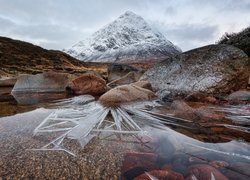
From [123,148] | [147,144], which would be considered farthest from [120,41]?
[123,148]

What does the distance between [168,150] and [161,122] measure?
945mm

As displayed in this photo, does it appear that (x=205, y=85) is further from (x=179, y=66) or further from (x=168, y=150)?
(x=168, y=150)

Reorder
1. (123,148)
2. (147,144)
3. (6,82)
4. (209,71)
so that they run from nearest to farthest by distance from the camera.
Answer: (123,148), (147,144), (209,71), (6,82)

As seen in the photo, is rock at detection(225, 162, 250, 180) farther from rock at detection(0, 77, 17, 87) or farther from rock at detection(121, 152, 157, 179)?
rock at detection(0, 77, 17, 87)

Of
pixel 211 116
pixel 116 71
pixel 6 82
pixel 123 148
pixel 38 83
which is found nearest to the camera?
pixel 123 148

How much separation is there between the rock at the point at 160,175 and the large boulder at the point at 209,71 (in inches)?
168

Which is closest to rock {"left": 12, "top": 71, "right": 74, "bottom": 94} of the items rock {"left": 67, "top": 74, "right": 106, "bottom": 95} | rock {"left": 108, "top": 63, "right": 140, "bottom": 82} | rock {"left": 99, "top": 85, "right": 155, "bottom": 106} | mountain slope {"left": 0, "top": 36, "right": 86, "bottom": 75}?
rock {"left": 67, "top": 74, "right": 106, "bottom": 95}

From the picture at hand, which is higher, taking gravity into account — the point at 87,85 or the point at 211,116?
the point at 87,85

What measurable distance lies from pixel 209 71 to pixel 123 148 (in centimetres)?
451

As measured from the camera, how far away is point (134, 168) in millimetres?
1613

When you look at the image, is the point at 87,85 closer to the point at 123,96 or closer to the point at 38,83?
the point at 38,83

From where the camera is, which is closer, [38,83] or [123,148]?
[123,148]

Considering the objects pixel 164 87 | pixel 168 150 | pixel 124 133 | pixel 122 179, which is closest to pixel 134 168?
pixel 122 179

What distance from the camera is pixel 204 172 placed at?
4.91 ft
